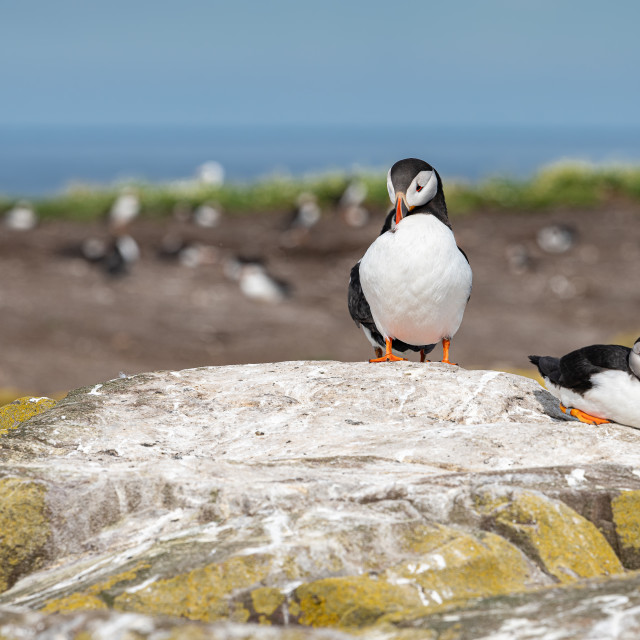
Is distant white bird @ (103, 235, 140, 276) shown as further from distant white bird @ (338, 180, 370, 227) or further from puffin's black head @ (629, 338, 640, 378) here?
puffin's black head @ (629, 338, 640, 378)

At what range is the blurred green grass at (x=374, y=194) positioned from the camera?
2703 cm

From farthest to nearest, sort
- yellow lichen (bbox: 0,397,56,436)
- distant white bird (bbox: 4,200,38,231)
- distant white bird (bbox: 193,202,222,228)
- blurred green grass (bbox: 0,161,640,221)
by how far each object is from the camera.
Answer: blurred green grass (bbox: 0,161,640,221) → distant white bird (bbox: 193,202,222,228) → distant white bird (bbox: 4,200,38,231) → yellow lichen (bbox: 0,397,56,436)

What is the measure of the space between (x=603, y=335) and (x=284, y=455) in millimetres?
15976

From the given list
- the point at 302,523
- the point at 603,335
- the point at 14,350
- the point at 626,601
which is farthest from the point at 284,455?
the point at 603,335

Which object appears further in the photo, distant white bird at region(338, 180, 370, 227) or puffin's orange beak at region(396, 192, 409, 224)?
distant white bird at region(338, 180, 370, 227)

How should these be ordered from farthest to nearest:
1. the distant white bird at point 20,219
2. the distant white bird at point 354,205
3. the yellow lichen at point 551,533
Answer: the distant white bird at point 354,205, the distant white bird at point 20,219, the yellow lichen at point 551,533

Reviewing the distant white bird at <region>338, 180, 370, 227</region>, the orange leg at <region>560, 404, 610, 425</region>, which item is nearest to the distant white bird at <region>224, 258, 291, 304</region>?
the distant white bird at <region>338, 180, 370, 227</region>

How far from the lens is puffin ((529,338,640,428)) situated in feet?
18.5

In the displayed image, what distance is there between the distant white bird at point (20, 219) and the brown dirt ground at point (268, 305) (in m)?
0.39

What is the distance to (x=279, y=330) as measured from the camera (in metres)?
19.7

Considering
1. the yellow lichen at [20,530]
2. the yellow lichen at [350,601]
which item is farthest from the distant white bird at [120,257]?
the yellow lichen at [350,601]

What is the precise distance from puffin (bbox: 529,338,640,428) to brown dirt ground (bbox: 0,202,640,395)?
1004 cm

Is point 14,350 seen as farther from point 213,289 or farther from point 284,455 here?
point 284,455

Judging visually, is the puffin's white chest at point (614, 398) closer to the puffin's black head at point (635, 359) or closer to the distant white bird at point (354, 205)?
the puffin's black head at point (635, 359)
